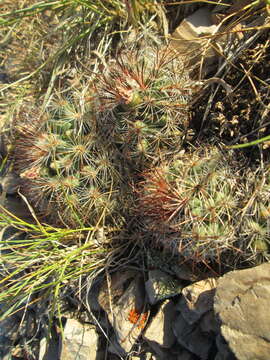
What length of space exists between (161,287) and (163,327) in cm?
28

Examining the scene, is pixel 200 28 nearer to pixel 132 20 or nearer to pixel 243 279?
pixel 132 20

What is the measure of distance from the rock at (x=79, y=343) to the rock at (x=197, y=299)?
870 mm

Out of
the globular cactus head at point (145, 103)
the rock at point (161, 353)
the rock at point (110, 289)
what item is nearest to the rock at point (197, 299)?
the rock at point (161, 353)

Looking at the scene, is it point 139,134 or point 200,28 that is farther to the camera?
point 200,28

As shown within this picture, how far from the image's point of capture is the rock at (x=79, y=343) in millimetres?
2553

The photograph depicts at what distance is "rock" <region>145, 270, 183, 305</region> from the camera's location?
2299mm

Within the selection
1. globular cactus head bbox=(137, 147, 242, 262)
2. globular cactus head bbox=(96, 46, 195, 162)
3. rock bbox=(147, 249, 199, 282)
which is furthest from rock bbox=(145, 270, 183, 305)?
globular cactus head bbox=(96, 46, 195, 162)

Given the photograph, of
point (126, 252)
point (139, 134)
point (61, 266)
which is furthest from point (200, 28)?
point (61, 266)

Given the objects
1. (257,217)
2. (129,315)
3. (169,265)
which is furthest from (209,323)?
(257,217)

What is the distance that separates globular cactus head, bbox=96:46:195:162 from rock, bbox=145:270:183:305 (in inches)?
33.6

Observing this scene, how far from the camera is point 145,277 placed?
250 centimetres

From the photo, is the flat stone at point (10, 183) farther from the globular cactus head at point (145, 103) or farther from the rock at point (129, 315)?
the rock at point (129, 315)

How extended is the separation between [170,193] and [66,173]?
2.71 feet

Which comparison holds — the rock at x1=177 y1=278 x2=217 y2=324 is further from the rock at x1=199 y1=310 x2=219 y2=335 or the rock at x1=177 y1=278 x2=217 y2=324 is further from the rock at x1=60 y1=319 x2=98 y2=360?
the rock at x1=60 y1=319 x2=98 y2=360
